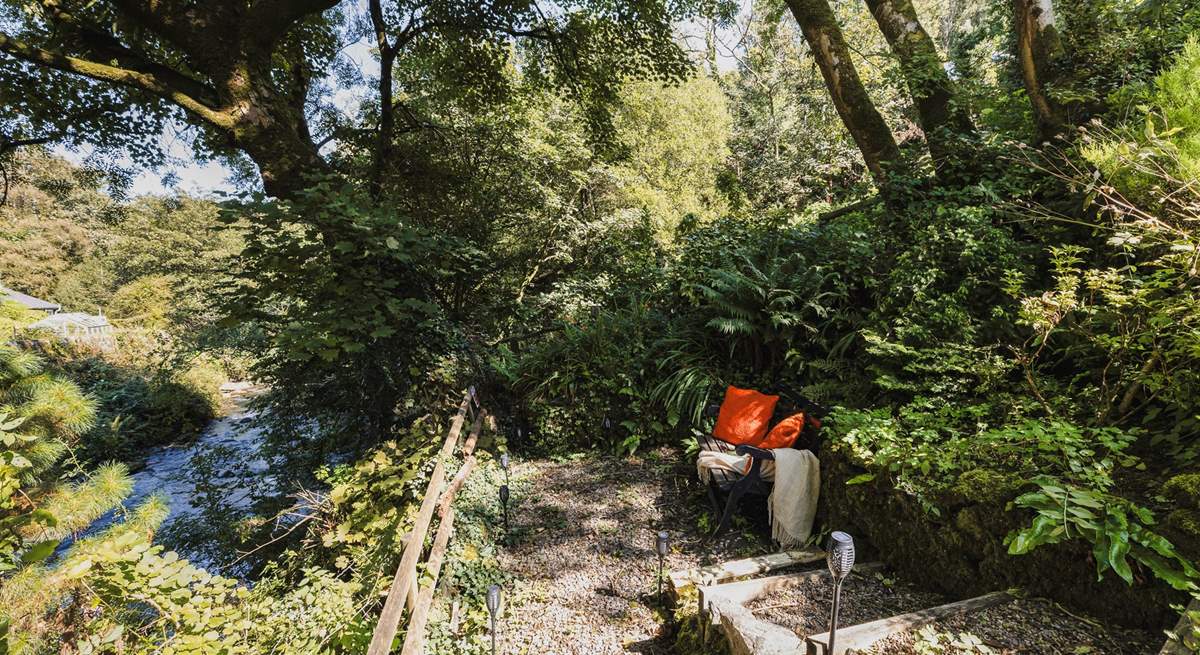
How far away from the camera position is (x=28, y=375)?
2402 mm

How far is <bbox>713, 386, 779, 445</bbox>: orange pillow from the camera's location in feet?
13.9

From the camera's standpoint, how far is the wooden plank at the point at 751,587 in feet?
8.24

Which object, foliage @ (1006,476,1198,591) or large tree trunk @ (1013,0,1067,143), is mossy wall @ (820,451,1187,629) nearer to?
foliage @ (1006,476,1198,591)

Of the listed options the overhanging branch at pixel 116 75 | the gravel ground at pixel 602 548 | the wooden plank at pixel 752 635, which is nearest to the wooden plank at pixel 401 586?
the gravel ground at pixel 602 548

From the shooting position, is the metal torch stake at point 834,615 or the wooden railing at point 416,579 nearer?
the metal torch stake at point 834,615

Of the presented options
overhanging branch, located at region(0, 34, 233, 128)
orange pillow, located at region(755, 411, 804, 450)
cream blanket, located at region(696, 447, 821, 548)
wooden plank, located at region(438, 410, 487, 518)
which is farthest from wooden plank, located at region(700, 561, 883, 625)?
overhanging branch, located at region(0, 34, 233, 128)

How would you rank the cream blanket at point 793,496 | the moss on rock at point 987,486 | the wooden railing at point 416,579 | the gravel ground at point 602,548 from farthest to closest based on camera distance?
1. the cream blanket at point 793,496
2. the gravel ground at point 602,548
3. the moss on rock at point 987,486
4. the wooden railing at point 416,579

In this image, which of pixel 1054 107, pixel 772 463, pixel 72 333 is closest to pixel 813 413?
pixel 772 463

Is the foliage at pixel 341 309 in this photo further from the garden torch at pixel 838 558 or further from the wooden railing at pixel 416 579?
the garden torch at pixel 838 558

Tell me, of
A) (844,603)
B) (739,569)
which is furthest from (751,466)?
(844,603)

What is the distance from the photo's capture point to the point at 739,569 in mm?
2977

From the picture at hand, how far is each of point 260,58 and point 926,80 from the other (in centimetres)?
786

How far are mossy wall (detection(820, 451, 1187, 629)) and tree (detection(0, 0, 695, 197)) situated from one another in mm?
→ 4870

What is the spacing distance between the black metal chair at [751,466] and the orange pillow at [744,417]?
0.34 feet
